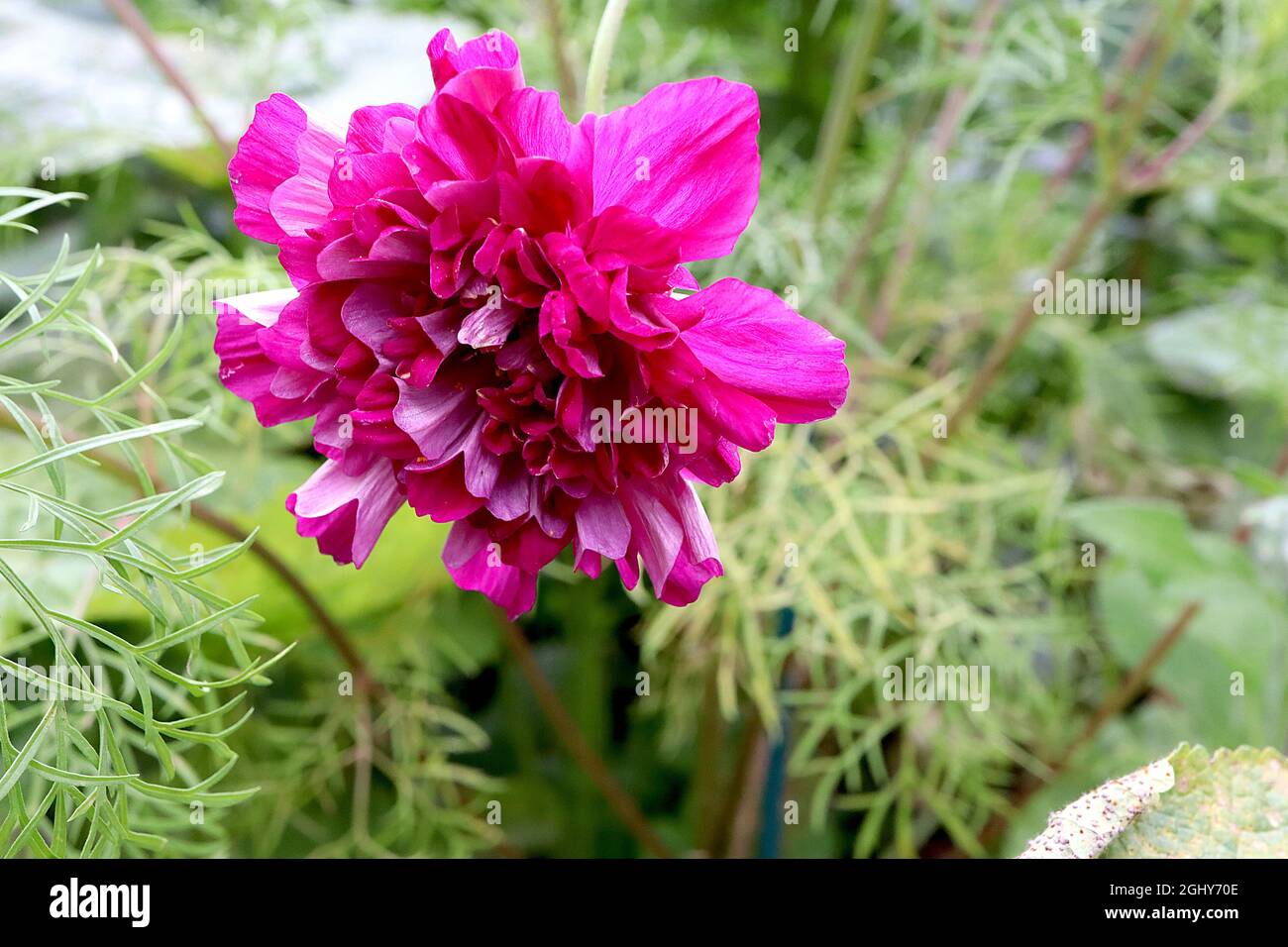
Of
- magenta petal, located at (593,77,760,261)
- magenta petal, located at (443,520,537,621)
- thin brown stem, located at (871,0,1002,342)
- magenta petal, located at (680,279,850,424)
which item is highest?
thin brown stem, located at (871,0,1002,342)

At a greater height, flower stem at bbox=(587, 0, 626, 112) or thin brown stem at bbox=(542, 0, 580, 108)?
thin brown stem at bbox=(542, 0, 580, 108)

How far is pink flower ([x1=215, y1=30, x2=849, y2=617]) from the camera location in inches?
7.9

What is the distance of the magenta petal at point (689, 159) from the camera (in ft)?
0.66

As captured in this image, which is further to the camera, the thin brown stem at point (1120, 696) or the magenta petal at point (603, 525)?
the thin brown stem at point (1120, 696)

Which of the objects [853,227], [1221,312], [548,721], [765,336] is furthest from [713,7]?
[765,336]

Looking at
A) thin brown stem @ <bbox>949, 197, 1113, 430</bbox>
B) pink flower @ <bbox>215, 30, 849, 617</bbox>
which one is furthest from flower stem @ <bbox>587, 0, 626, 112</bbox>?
thin brown stem @ <bbox>949, 197, 1113, 430</bbox>

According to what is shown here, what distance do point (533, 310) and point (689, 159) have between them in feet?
0.14

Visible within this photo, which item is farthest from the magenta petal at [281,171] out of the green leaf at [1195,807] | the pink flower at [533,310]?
the green leaf at [1195,807]

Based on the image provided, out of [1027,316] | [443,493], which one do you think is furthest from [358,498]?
[1027,316]

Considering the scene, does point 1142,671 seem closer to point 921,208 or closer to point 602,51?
point 921,208

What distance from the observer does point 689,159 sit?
0.20 metres

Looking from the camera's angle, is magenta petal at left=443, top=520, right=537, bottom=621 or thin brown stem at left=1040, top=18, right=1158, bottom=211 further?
thin brown stem at left=1040, top=18, right=1158, bottom=211

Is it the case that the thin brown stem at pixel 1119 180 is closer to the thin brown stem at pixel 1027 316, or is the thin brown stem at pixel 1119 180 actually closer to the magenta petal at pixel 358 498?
the thin brown stem at pixel 1027 316

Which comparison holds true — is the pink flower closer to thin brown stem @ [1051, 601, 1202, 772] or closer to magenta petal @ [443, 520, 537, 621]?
magenta petal @ [443, 520, 537, 621]
